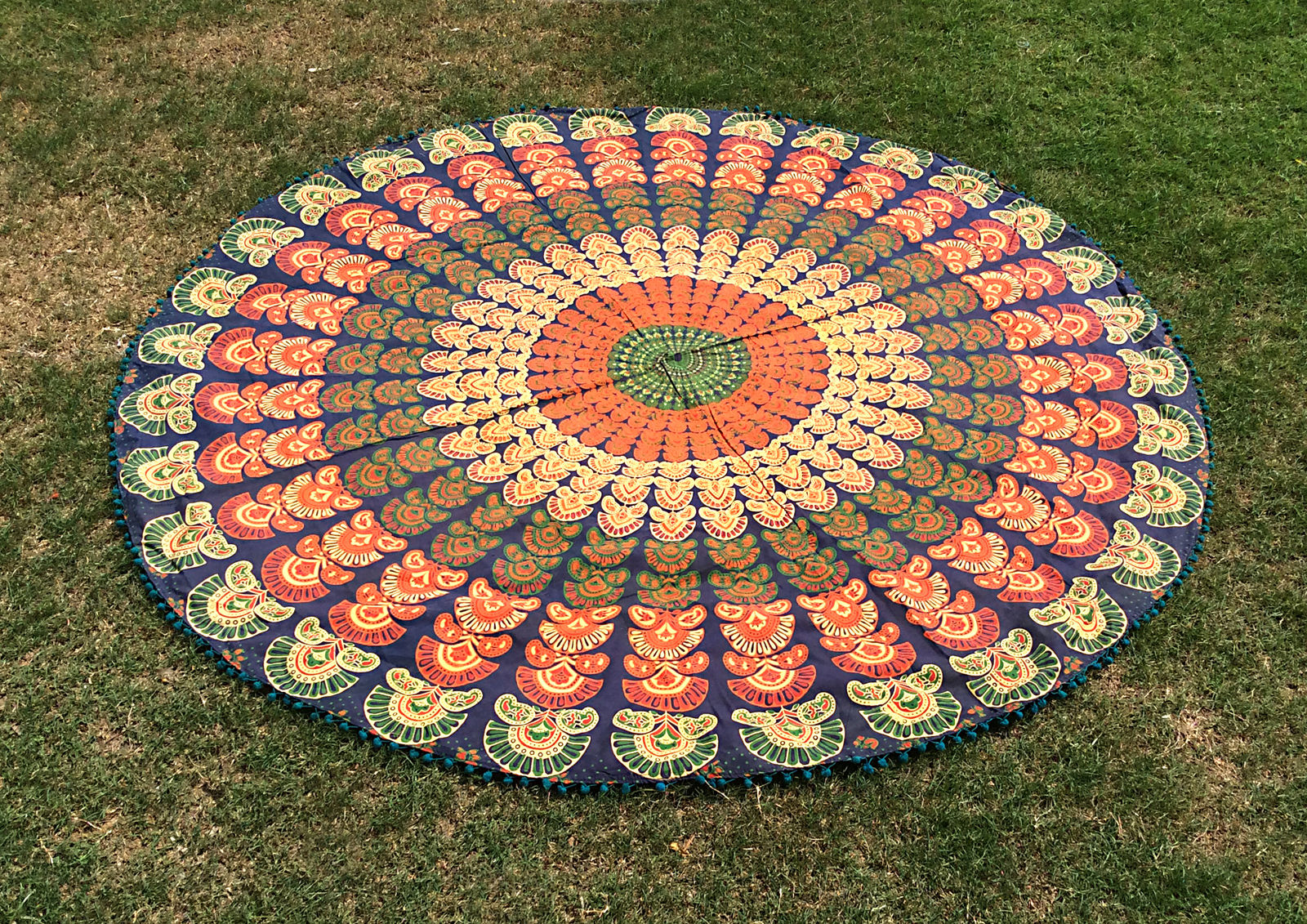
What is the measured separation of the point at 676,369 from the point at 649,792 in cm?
169

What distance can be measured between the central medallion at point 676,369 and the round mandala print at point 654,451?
0.05 ft

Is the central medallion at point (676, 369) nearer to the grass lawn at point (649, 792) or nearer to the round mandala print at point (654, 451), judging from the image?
the round mandala print at point (654, 451)

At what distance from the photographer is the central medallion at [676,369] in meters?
4.06

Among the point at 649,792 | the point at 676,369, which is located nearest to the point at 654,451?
the point at 676,369

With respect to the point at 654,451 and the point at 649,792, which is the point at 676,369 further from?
the point at 649,792

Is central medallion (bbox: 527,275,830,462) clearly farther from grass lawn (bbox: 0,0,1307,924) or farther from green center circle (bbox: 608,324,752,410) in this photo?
grass lawn (bbox: 0,0,1307,924)

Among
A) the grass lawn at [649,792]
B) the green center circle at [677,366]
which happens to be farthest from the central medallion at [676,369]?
the grass lawn at [649,792]

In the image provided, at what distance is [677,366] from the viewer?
14.1 ft

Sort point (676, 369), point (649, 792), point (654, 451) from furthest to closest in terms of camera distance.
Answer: point (676, 369) → point (654, 451) → point (649, 792)

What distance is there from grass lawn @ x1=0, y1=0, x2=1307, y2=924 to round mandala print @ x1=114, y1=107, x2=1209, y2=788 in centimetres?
15

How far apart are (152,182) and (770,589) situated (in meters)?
3.26

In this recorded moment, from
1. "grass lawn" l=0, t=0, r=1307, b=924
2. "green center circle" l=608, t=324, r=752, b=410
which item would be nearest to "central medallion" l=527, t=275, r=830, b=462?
"green center circle" l=608, t=324, r=752, b=410

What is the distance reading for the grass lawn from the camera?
300 centimetres

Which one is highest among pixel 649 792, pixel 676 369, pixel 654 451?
pixel 676 369
